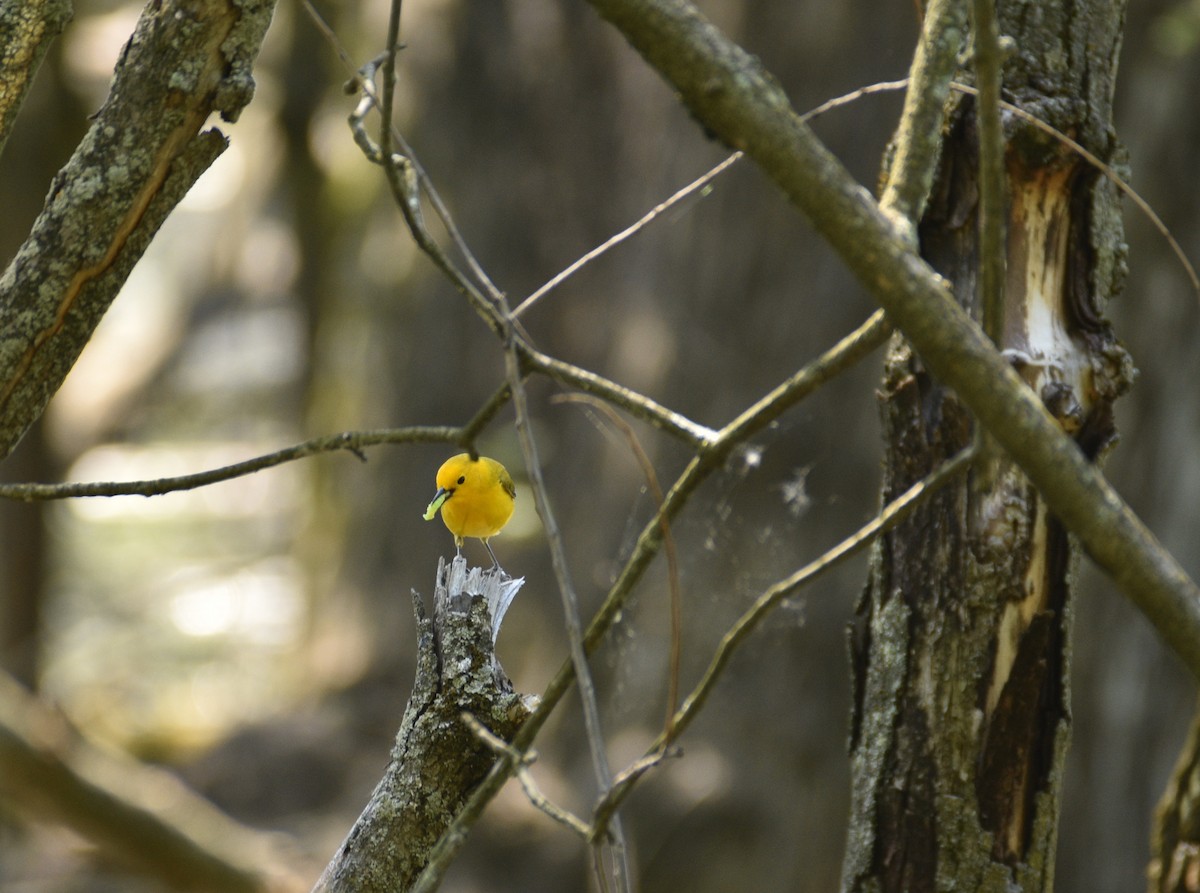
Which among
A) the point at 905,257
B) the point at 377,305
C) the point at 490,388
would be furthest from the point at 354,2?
the point at 905,257

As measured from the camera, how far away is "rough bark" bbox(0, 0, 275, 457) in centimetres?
157

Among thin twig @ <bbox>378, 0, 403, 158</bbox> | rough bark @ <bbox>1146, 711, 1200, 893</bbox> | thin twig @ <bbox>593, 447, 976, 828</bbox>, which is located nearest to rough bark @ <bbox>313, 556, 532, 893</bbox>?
thin twig @ <bbox>593, 447, 976, 828</bbox>

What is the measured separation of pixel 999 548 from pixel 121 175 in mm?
1365

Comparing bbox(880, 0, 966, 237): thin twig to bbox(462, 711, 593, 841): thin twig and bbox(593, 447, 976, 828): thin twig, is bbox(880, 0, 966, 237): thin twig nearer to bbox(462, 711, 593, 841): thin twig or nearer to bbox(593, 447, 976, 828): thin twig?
bbox(593, 447, 976, 828): thin twig

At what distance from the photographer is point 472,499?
1741mm

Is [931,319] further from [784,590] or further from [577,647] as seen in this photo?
[577,647]

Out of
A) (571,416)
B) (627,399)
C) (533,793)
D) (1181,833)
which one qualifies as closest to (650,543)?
(627,399)

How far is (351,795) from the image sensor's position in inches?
219

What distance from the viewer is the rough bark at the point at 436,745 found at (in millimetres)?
1500

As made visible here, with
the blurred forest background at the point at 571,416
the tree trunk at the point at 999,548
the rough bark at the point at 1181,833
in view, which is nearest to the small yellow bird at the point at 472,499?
the tree trunk at the point at 999,548

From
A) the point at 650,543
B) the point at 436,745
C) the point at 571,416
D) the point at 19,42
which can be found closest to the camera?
the point at 650,543

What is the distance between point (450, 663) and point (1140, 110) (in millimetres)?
4197

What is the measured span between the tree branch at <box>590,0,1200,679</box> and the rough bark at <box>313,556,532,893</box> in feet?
2.33

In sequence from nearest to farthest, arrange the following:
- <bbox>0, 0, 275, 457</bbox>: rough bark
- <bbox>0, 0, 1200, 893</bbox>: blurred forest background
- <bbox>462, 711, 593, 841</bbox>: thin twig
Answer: <bbox>462, 711, 593, 841</bbox>: thin twig < <bbox>0, 0, 275, 457</bbox>: rough bark < <bbox>0, 0, 1200, 893</bbox>: blurred forest background
